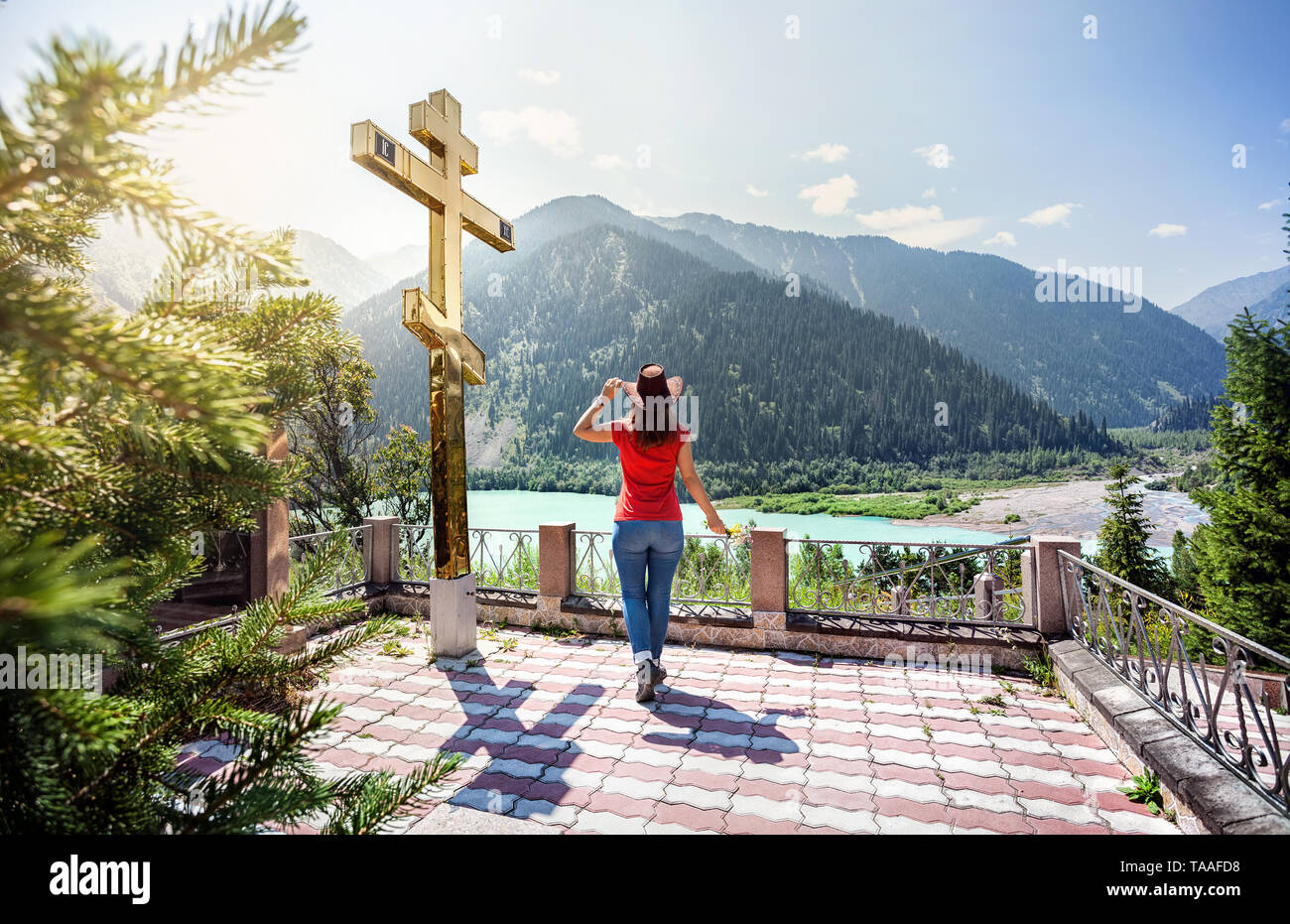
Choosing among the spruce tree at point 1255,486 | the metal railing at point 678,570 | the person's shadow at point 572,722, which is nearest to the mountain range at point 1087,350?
the spruce tree at point 1255,486

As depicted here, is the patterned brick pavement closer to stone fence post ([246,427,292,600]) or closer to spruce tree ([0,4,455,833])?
stone fence post ([246,427,292,600])

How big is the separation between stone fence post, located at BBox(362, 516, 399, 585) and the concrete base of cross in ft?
7.15

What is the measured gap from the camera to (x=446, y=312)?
565 centimetres

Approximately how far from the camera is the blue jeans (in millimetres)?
4609

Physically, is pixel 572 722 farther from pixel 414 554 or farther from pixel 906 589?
pixel 414 554

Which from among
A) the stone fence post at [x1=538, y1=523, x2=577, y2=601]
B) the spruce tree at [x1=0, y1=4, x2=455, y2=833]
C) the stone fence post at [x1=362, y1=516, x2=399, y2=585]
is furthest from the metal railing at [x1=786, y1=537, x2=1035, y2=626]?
the spruce tree at [x1=0, y1=4, x2=455, y2=833]

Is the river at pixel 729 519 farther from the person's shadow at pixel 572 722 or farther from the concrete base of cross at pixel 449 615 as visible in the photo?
the person's shadow at pixel 572 722

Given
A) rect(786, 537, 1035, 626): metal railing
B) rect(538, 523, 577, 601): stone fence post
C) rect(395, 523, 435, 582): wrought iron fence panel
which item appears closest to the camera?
rect(786, 537, 1035, 626): metal railing

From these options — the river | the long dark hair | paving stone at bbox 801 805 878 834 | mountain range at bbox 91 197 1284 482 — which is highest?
mountain range at bbox 91 197 1284 482

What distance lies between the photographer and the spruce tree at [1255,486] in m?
12.4

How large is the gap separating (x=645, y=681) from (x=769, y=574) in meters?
2.15
